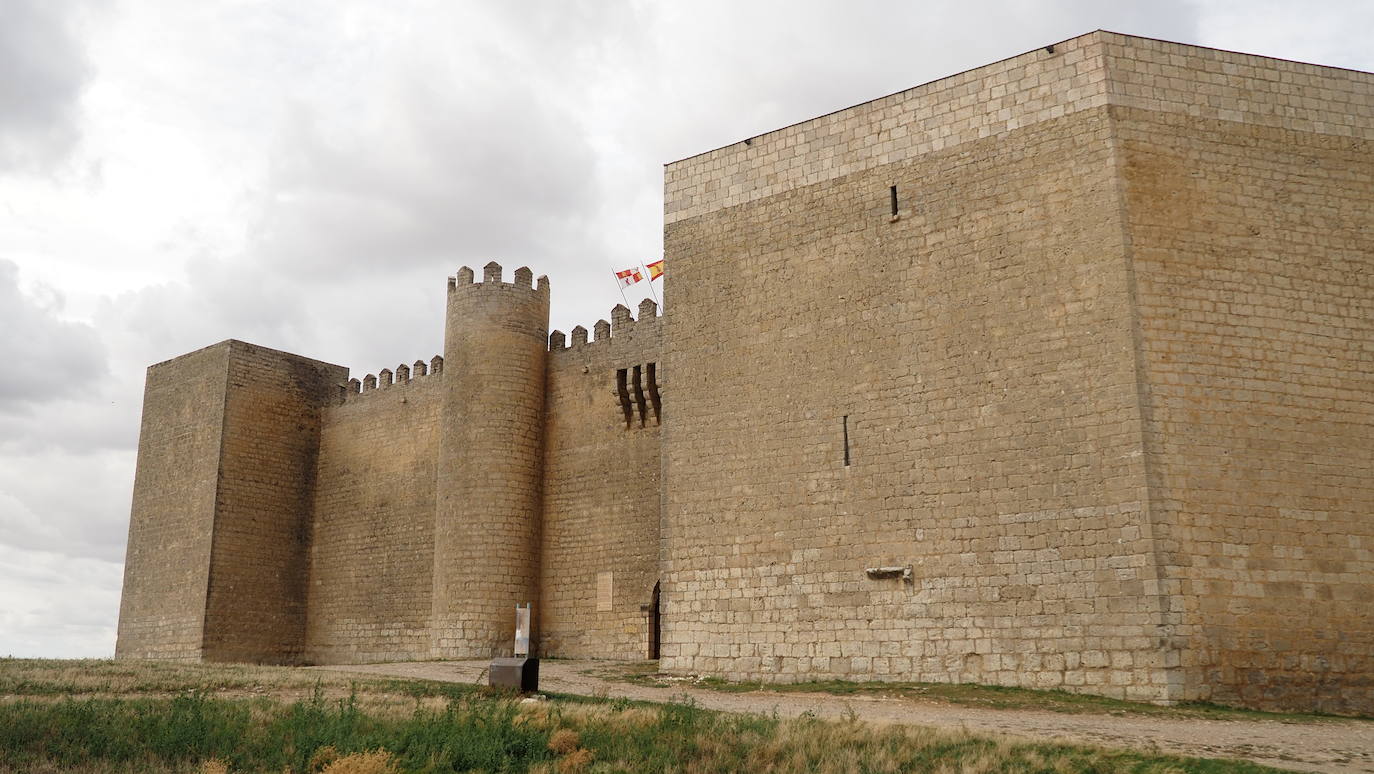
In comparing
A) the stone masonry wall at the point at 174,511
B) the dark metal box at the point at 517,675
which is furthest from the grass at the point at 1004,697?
the stone masonry wall at the point at 174,511

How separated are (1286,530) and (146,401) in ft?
75.2

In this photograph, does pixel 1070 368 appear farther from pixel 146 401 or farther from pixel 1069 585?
pixel 146 401

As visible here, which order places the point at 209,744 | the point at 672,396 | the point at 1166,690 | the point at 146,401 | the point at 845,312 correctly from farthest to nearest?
1. the point at 146,401
2. the point at 672,396
3. the point at 845,312
4. the point at 1166,690
5. the point at 209,744

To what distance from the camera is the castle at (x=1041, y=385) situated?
10.9m

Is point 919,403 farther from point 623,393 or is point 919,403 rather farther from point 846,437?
point 623,393

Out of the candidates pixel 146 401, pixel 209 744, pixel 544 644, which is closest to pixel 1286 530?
pixel 209 744

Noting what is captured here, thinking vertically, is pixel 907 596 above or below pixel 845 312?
below

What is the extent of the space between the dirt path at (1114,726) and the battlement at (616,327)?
292 inches

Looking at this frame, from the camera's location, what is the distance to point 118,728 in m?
8.20

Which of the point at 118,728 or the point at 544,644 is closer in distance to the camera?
the point at 118,728

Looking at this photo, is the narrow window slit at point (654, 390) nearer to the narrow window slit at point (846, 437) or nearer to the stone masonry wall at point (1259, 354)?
the narrow window slit at point (846, 437)

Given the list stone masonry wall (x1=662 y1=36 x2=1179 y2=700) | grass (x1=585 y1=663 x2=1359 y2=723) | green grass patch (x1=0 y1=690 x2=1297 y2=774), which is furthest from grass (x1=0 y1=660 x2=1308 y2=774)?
stone masonry wall (x1=662 y1=36 x2=1179 y2=700)

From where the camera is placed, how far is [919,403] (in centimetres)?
1259

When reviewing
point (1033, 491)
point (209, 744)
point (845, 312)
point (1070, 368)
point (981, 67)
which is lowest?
point (209, 744)
